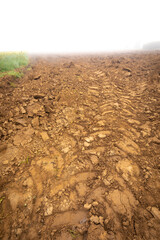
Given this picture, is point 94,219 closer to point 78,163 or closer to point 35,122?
point 78,163

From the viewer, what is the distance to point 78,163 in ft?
5.45

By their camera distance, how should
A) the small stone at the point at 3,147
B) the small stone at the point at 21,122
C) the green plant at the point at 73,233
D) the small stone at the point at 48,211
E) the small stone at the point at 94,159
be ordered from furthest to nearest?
the small stone at the point at 21,122 → the small stone at the point at 3,147 → the small stone at the point at 94,159 → the small stone at the point at 48,211 → the green plant at the point at 73,233

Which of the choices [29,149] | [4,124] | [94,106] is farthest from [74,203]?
[94,106]

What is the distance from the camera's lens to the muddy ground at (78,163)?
1.14m

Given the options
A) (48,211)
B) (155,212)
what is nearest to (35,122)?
(48,211)

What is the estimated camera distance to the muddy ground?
1136 mm

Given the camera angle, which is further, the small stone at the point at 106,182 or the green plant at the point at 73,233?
the small stone at the point at 106,182

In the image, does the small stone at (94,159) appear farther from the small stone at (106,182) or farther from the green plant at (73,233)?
the green plant at (73,233)

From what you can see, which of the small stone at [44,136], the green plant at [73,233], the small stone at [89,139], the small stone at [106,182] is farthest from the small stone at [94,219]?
the small stone at [44,136]

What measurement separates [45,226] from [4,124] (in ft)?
5.81

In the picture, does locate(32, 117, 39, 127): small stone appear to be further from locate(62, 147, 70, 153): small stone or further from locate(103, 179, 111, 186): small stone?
locate(103, 179, 111, 186): small stone

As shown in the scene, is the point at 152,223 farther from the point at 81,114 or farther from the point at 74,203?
the point at 81,114

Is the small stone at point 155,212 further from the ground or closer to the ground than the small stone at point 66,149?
closer to the ground

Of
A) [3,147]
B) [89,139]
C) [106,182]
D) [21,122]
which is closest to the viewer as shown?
[106,182]
